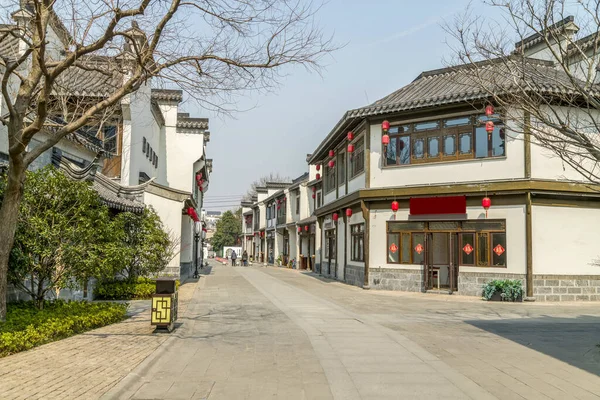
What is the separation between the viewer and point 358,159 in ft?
67.2

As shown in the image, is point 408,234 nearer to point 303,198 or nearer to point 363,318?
point 363,318

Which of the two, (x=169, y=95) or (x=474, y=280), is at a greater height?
(x=169, y=95)

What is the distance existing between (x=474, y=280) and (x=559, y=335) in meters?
7.02

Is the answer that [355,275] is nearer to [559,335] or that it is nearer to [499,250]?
[499,250]

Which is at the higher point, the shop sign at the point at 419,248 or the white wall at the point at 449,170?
the white wall at the point at 449,170

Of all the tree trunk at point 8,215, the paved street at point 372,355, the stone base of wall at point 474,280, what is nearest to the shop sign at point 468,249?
the stone base of wall at point 474,280

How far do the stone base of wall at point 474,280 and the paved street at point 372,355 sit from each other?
261cm

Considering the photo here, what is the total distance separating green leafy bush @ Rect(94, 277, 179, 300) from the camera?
1470cm

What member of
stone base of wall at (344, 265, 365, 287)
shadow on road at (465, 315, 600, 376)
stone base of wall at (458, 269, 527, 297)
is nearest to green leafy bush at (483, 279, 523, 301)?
stone base of wall at (458, 269, 527, 297)

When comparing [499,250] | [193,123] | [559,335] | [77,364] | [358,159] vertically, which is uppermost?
[193,123]

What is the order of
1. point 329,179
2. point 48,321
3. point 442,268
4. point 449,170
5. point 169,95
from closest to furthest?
point 48,321 → point 449,170 → point 442,268 → point 169,95 → point 329,179

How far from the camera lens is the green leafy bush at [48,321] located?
7.14 meters

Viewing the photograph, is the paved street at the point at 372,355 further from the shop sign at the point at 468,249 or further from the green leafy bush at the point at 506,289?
the shop sign at the point at 468,249

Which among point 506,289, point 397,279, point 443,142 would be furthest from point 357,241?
point 506,289
